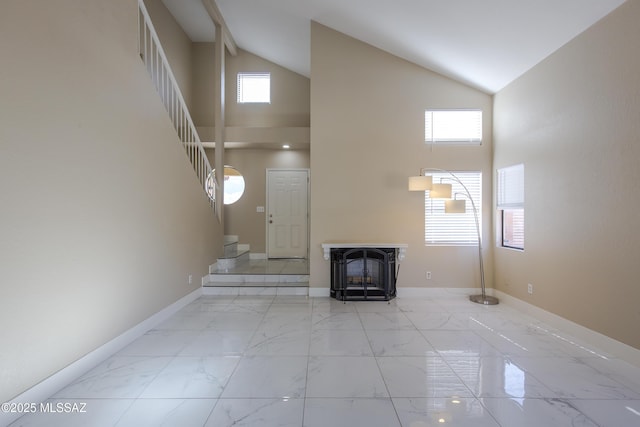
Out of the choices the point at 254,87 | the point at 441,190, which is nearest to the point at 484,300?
the point at 441,190

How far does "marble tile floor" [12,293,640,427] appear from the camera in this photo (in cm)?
192

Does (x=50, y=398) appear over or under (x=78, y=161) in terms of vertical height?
under

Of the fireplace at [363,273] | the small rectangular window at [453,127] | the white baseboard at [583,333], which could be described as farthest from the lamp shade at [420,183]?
the white baseboard at [583,333]

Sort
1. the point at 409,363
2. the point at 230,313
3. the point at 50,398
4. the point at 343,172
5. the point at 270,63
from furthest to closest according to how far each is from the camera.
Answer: the point at 270,63, the point at 343,172, the point at 230,313, the point at 409,363, the point at 50,398

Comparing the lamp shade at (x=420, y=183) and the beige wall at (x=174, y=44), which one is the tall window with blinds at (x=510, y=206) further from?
the beige wall at (x=174, y=44)

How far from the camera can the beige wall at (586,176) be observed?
259 centimetres

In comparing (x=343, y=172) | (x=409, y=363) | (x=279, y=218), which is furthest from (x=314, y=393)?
(x=279, y=218)

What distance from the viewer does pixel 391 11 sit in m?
3.75

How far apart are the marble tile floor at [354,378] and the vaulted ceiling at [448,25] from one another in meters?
3.14

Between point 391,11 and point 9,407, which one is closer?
point 9,407

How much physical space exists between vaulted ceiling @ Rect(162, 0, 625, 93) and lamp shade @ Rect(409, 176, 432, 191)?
1663mm

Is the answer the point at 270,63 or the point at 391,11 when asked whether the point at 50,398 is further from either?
the point at 270,63

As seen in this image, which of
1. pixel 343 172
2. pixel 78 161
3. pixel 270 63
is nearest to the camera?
pixel 78 161

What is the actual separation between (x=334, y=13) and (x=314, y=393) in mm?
4568
